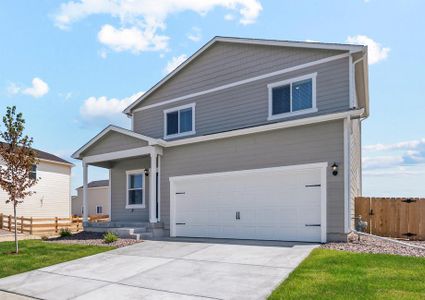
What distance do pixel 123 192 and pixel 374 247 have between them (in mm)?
11481

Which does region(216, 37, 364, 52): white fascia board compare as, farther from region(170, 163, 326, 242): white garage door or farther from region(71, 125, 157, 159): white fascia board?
region(71, 125, 157, 159): white fascia board

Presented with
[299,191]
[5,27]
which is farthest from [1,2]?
[299,191]

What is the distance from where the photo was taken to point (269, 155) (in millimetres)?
11719

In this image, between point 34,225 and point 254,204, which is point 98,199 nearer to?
point 34,225

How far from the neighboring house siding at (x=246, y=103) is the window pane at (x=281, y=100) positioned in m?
0.33

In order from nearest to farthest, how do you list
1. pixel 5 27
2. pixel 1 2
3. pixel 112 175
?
pixel 1 2
pixel 5 27
pixel 112 175

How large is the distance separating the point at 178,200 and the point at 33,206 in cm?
1538

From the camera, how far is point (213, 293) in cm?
596

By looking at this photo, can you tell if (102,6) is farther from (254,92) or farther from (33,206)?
(33,206)

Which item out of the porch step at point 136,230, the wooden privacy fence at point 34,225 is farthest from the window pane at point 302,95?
the wooden privacy fence at point 34,225

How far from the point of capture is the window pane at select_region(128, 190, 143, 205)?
52.4ft

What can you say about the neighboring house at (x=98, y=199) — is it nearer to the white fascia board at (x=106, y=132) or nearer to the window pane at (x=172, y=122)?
the white fascia board at (x=106, y=132)

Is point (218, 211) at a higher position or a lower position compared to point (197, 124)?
lower

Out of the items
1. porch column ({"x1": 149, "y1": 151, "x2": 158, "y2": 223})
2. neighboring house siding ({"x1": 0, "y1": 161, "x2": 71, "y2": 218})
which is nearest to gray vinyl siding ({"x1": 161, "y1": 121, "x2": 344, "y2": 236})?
porch column ({"x1": 149, "y1": 151, "x2": 158, "y2": 223})
